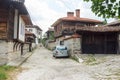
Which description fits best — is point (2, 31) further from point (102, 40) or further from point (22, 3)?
point (102, 40)

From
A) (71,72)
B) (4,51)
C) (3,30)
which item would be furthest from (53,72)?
(3,30)

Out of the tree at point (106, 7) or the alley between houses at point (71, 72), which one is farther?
the alley between houses at point (71, 72)

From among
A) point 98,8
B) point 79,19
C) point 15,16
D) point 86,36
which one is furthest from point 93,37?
point 98,8

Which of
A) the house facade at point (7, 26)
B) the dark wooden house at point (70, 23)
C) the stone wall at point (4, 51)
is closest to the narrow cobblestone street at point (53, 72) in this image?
the stone wall at point (4, 51)

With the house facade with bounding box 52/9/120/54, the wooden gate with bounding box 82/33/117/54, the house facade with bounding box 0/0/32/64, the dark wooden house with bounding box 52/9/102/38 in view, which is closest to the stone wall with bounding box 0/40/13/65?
the house facade with bounding box 0/0/32/64

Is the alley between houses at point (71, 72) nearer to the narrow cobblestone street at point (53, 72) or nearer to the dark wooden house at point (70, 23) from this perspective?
the narrow cobblestone street at point (53, 72)

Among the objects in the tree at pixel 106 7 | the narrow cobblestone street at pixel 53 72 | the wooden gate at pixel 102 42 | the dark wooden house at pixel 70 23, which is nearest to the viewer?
the tree at pixel 106 7

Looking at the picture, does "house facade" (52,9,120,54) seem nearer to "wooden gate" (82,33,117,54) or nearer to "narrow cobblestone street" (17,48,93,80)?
"wooden gate" (82,33,117,54)

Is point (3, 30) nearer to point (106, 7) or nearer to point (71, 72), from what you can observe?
point (71, 72)

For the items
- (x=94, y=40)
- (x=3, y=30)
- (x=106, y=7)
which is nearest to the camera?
(x=106, y=7)

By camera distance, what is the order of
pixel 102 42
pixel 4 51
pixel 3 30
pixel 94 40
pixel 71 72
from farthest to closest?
1. pixel 102 42
2. pixel 94 40
3. pixel 3 30
4. pixel 4 51
5. pixel 71 72

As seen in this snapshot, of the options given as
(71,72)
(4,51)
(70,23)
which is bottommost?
(71,72)

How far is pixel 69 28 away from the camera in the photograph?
45.4 m

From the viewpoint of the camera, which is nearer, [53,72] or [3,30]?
[53,72]
